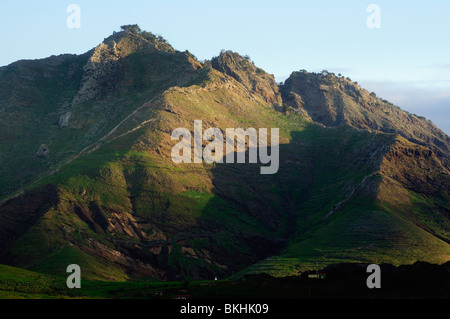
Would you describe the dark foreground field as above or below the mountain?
below

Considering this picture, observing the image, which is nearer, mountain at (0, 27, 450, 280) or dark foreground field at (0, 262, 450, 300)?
dark foreground field at (0, 262, 450, 300)

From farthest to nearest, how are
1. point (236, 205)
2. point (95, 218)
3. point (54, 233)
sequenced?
1. point (236, 205)
2. point (95, 218)
3. point (54, 233)

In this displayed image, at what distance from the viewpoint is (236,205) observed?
184 m

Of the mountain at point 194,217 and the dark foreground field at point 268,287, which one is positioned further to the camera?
the mountain at point 194,217

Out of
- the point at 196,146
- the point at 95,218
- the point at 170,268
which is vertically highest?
the point at 196,146

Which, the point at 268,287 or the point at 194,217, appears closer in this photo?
the point at 268,287

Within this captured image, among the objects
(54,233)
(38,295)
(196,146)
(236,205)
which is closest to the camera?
(38,295)

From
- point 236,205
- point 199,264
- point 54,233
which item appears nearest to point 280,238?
point 236,205

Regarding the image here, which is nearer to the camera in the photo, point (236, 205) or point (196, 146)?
point (236, 205)

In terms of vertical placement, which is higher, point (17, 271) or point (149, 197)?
point (149, 197)

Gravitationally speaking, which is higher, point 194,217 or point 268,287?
point 194,217

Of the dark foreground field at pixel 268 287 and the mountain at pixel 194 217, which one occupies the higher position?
the mountain at pixel 194 217

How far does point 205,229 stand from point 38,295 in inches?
2700
